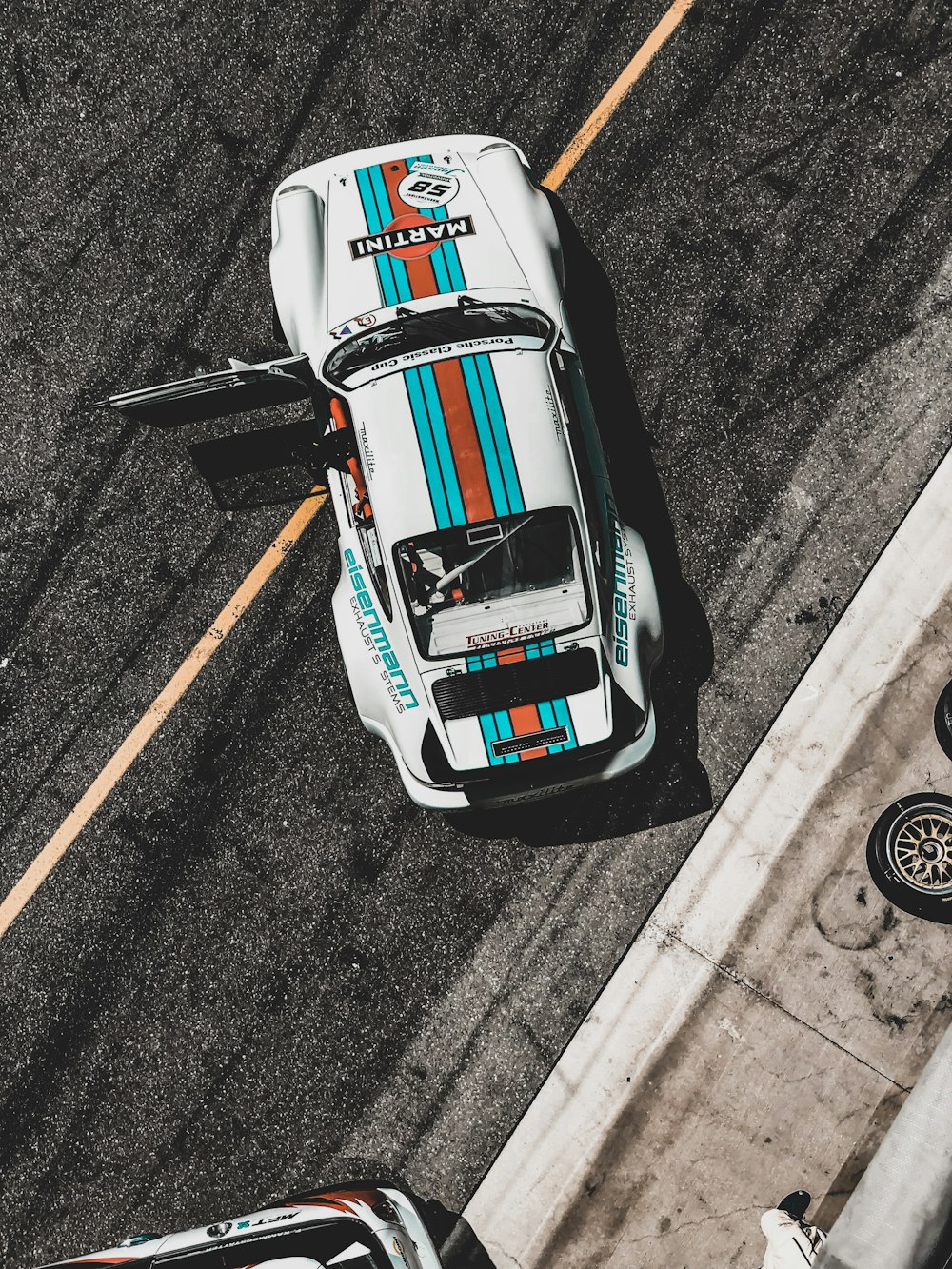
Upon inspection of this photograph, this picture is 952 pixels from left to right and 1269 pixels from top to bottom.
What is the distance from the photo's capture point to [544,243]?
5.55 meters

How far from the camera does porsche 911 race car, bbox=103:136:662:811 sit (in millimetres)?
4988

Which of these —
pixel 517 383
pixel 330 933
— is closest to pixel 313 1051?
pixel 330 933

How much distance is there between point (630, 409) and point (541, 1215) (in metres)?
5.16

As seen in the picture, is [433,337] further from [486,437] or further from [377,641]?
[377,641]

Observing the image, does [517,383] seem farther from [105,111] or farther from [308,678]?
[105,111]

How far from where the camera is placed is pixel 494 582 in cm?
505

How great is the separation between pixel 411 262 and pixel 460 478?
1.42m

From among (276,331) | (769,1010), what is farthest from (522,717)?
(276,331)

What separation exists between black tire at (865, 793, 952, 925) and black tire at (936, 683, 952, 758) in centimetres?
35

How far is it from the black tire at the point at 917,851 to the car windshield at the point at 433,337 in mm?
3660

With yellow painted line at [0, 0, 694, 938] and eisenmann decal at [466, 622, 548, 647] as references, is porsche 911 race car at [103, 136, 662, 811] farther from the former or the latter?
yellow painted line at [0, 0, 694, 938]

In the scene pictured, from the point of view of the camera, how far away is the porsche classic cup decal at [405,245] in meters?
5.31

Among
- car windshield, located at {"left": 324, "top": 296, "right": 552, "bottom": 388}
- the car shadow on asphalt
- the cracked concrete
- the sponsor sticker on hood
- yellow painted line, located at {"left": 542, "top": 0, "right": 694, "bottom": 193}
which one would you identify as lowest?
the cracked concrete

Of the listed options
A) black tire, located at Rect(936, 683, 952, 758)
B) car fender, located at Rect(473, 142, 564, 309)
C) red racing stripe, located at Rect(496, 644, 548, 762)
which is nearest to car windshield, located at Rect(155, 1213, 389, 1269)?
red racing stripe, located at Rect(496, 644, 548, 762)
